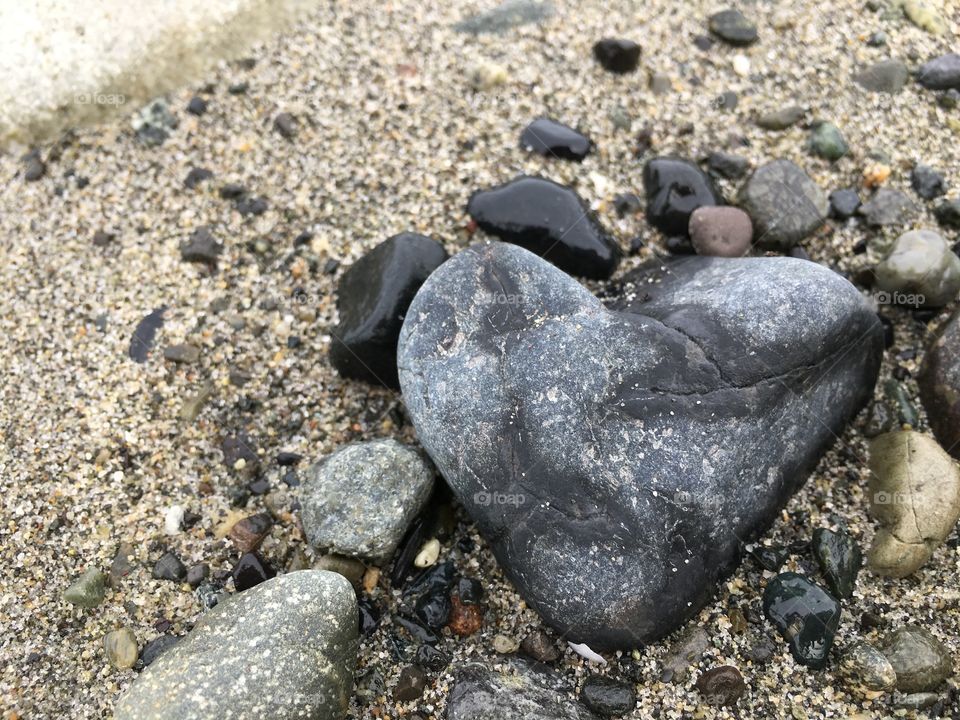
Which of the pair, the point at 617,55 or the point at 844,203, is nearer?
the point at 844,203

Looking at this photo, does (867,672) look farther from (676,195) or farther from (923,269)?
(676,195)

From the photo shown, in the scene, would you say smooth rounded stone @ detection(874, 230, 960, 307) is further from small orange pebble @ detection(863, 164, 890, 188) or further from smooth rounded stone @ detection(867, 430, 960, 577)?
smooth rounded stone @ detection(867, 430, 960, 577)

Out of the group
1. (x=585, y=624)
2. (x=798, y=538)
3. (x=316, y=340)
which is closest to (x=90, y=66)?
(x=316, y=340)

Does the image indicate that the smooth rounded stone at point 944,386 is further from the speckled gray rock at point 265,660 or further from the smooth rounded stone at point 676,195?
the speckled gray rock at point 265,660

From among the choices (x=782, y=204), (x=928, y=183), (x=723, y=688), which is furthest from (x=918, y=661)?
(x=928, y=183)

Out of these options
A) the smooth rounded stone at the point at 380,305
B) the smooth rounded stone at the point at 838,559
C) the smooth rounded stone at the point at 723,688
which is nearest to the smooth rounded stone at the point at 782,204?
the smooth rounded stone at the point at 838,559
